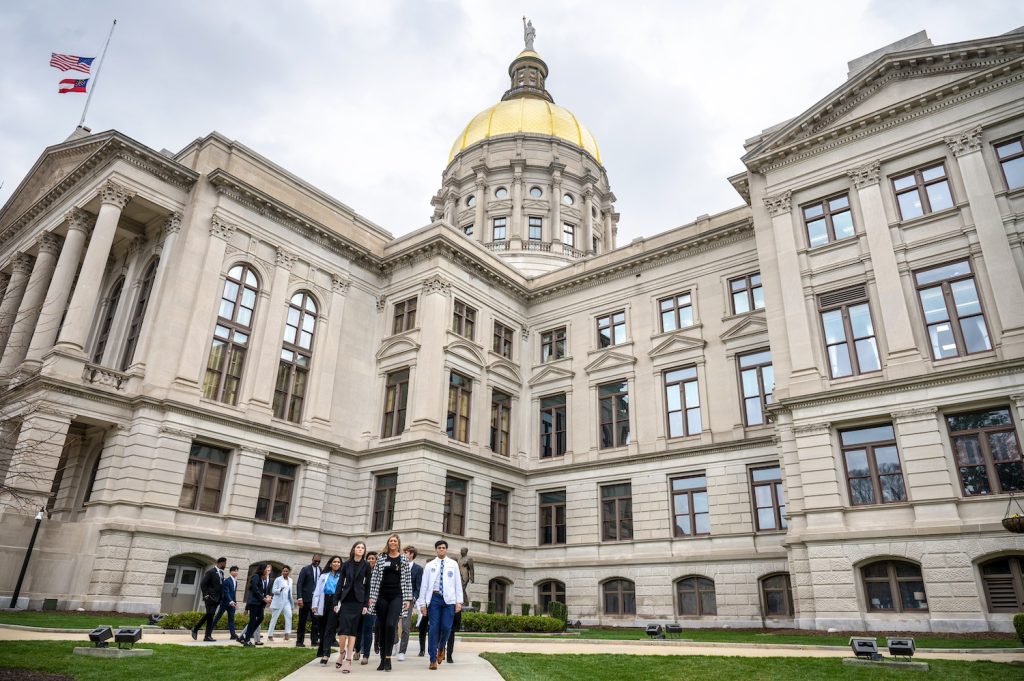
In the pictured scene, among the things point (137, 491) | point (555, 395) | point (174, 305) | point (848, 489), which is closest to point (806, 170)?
point (848, 489)

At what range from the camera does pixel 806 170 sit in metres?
29.0

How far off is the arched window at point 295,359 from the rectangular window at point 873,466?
955 inches

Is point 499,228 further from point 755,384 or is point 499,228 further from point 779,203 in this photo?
point 779,203

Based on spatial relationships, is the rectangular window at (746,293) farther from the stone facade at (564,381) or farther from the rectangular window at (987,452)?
the rectangular window at (987,452)

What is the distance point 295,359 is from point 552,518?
15752 mm

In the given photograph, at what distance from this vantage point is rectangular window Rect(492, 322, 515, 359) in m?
40.0

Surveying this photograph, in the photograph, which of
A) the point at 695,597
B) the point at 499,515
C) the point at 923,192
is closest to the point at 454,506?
the point at 499,515

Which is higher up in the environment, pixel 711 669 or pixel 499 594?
pixel 499 594

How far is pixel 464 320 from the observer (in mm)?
37656

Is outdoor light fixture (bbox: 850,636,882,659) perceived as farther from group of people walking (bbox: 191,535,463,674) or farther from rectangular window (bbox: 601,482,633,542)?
rectangular window (bbox: 601,482,633,542)

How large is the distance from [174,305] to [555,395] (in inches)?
798

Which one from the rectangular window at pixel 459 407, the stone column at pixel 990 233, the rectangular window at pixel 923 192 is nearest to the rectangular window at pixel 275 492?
the rectangular window at pixel 459 407

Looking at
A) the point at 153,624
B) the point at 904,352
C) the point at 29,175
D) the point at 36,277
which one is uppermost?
the point at 29,175

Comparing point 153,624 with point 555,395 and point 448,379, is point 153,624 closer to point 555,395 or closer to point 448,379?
point 448,379
